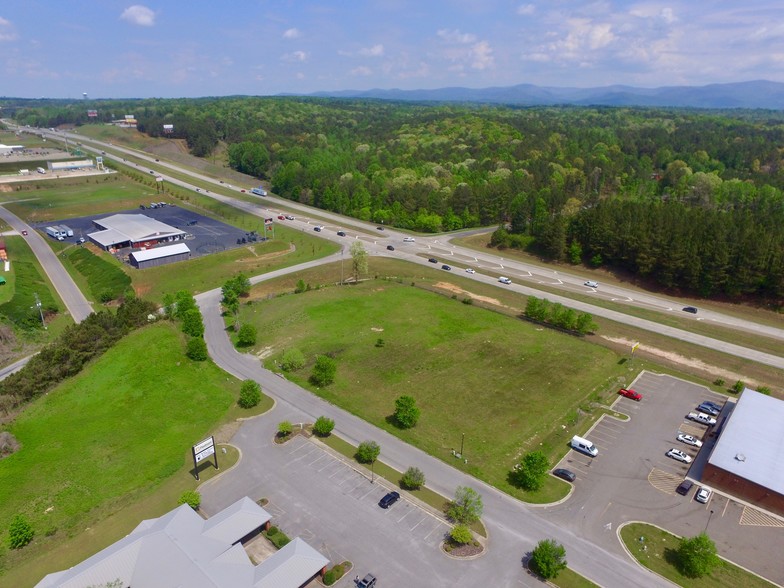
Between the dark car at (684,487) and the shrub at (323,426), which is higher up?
the shrub at (323,426)

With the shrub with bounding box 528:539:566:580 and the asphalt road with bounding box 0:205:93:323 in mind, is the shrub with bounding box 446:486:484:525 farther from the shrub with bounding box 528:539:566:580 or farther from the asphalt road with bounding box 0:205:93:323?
the asphalt road with bounding box 0:205:93:323

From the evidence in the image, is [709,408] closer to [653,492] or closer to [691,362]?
[691,362]

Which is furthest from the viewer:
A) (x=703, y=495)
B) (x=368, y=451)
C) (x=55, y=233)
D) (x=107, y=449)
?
(x=55, y=233)

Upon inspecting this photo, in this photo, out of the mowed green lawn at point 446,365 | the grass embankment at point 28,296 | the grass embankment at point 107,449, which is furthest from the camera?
the grass embankment at point 28,296

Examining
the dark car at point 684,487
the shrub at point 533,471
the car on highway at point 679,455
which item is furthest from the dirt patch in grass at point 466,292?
the shrub at point 533,471

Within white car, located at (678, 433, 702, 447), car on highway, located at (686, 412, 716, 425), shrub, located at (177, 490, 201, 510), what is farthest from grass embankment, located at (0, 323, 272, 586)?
car on highway, located at (686, 412, 716, 425)

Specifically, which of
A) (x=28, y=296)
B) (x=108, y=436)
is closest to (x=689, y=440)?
(x=108, y=436)

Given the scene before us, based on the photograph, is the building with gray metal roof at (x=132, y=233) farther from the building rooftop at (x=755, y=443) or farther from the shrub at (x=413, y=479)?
the building rooftop at (x=755, y=443)
